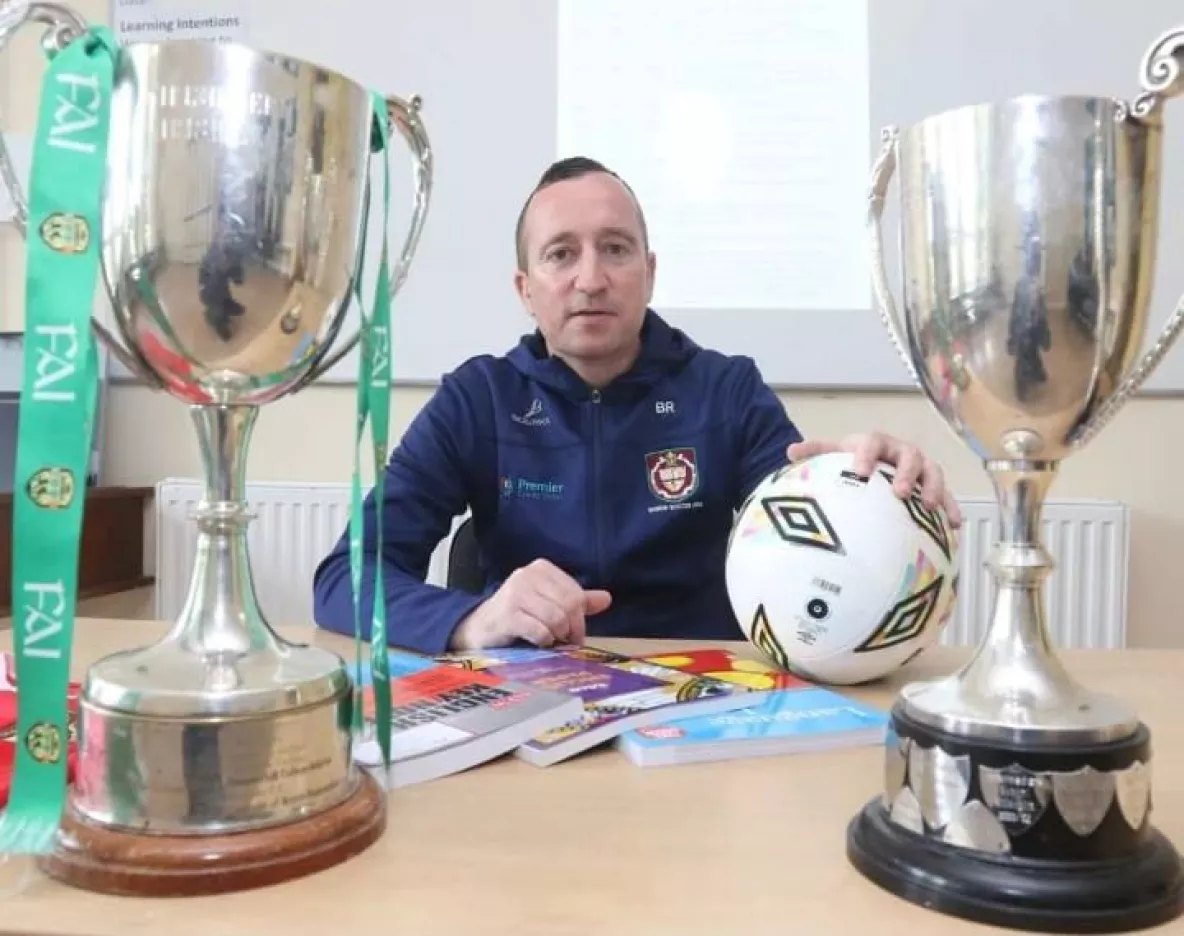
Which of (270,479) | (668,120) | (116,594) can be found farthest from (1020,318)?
(116,594)

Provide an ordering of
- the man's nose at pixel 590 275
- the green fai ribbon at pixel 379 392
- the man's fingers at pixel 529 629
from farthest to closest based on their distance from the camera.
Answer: the man's nose at pixel 590 275, the man's fingers at pixel 529 629, the green fai ribbon at pixel 379 392

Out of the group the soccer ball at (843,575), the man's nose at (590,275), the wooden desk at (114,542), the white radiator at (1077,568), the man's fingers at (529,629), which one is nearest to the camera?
the soccer ball at (843,575)

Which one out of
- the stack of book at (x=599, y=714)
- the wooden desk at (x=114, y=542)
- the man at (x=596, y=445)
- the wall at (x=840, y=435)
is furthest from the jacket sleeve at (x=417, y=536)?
the wooden desk at (x=114, y=542)

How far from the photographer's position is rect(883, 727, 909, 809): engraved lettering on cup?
483 millimetres

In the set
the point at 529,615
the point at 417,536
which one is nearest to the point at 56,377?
the point at 529,615

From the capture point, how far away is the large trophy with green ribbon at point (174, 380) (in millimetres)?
454

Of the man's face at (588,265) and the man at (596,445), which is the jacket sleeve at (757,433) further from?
the man's face at (588,265)

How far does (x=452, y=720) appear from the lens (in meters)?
0.67

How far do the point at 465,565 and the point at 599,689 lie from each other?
2.05 ft

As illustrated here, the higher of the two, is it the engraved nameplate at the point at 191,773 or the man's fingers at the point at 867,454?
the man's fingers at the point at 867,454

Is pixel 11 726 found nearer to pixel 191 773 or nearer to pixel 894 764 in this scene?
pixel 191 773

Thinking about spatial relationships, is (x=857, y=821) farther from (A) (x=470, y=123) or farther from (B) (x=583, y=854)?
(A) (x=470, y=123)

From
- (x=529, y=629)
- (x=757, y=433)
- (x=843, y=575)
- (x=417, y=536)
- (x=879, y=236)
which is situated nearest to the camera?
(x=879, y=236)

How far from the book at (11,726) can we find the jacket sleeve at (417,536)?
0.95 feet
